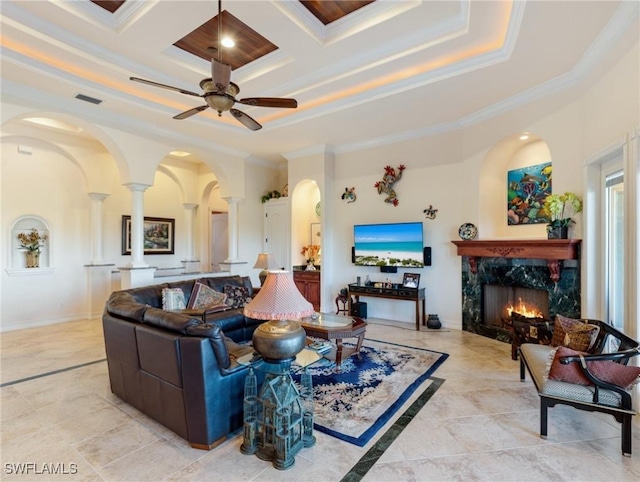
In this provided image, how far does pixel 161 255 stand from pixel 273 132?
4219mm

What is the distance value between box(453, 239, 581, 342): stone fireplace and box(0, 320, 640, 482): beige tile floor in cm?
139

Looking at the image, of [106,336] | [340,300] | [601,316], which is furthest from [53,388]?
[601,316]

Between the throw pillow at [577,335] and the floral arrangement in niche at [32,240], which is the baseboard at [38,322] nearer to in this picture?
the floral arrangement in niche at [32,240]

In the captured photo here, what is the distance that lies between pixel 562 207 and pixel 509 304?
5.47 feet

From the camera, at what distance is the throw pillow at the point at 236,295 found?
16.3ft

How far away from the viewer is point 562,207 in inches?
153

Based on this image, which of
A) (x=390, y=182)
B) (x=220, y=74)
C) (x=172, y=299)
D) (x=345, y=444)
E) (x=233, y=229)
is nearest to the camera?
(x=345, y=444)

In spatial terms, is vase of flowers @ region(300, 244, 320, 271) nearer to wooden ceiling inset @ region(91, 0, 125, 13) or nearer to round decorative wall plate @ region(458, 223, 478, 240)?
round decorative wall plate @ region(458, 223, 478, 240)

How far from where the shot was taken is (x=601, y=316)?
3.45m

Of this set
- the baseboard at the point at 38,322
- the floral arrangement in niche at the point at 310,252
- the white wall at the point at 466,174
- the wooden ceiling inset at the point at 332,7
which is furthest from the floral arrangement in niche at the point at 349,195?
the baseboard at the point at 38,322

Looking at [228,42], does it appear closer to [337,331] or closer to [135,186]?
[135,186]

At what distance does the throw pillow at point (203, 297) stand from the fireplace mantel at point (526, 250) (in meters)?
3.77

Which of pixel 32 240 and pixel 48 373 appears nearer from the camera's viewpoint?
pixel 48 373

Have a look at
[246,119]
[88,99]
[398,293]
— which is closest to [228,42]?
[246,119]
